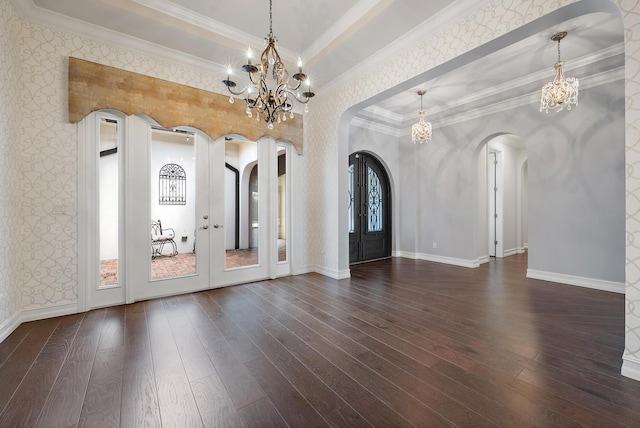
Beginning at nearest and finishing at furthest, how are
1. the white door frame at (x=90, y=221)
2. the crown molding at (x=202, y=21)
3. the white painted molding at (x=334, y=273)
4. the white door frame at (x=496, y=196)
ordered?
the crown molding at (x=202, y=21)
the white door frame at (x=90, y=221)
the white painted molding at (x=334, y=273)
the white door frame at (x=496, y=196)

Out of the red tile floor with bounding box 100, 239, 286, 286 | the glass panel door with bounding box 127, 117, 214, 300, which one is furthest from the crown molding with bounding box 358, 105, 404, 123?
the glass panel door with bounding box 127, 117, 214, 300

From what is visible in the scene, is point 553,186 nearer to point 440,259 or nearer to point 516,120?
point 516,120

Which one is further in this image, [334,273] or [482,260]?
[482,260]

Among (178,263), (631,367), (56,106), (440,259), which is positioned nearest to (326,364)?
(631,367)

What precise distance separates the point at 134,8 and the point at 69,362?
3.48m

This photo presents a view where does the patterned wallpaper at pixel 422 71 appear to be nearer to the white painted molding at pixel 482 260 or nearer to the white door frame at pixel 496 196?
the white painted molding at pixel 482 260

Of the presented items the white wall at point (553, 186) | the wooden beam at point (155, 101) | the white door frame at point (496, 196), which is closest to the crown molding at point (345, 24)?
the wooden beam at point (155, 101)

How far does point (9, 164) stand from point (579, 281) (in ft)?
24.1

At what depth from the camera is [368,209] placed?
647 centimetres

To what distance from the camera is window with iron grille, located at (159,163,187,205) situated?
3717mm

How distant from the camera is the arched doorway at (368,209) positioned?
6.19m

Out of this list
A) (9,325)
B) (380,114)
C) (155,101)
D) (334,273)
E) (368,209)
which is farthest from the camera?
(368,209)

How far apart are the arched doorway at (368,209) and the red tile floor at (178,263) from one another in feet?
6.75

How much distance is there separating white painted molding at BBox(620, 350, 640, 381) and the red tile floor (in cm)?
403
